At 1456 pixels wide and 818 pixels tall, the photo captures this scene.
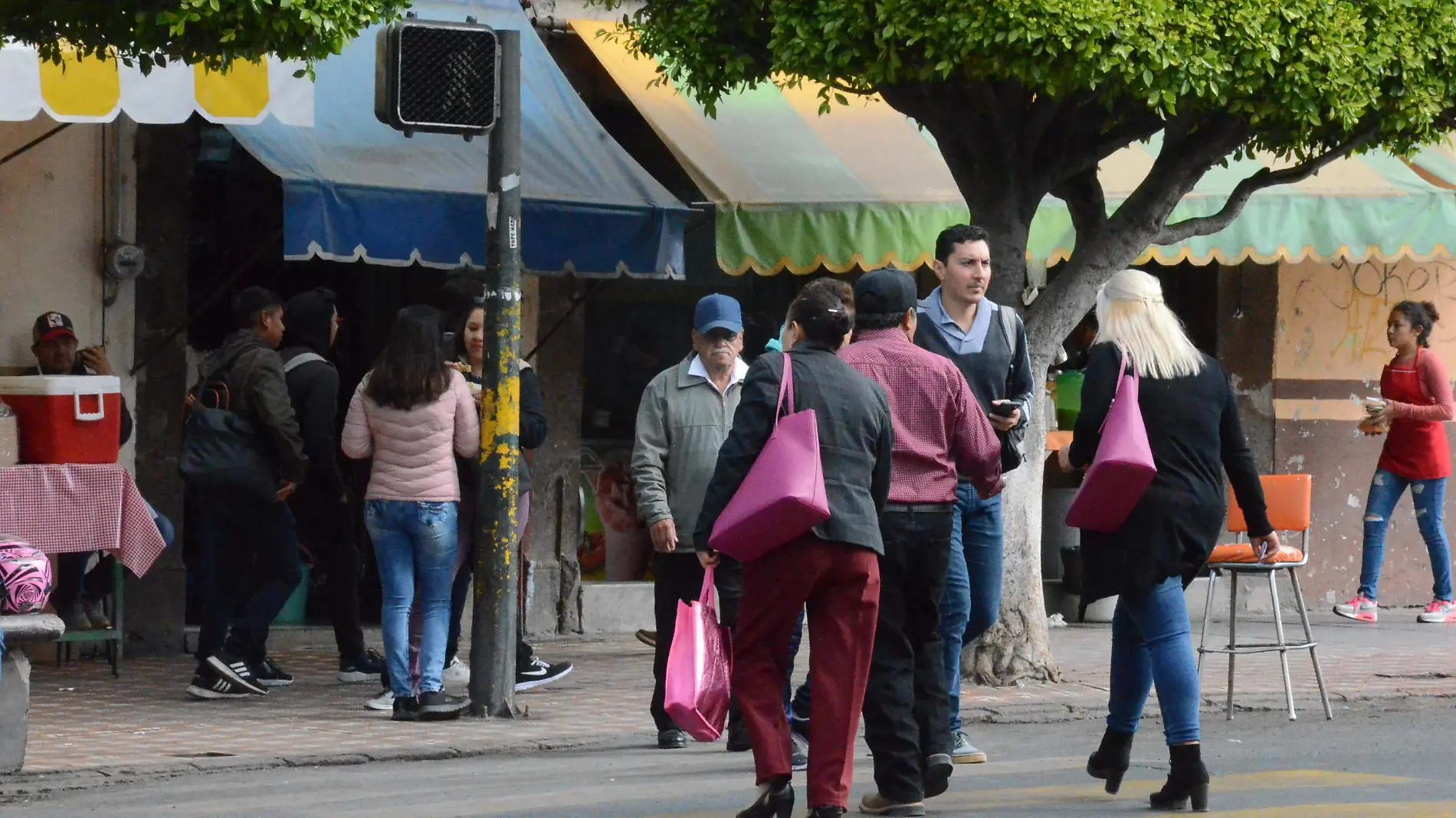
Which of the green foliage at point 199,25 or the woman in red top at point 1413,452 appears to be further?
the woman in red top at point 1413,452

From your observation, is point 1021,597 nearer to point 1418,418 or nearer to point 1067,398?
point 1067,398

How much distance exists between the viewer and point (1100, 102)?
32.2 feet

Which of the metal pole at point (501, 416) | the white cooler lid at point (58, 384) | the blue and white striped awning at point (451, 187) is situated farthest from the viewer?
the blue and white striped awning at point (451, 187)

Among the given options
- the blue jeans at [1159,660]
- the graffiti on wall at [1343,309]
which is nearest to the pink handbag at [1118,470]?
the blue jeans at [1159,660]

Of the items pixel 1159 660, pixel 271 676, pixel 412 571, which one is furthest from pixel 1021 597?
pixel 271 676

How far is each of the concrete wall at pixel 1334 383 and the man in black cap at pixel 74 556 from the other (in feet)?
25.0

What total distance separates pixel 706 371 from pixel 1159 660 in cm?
231

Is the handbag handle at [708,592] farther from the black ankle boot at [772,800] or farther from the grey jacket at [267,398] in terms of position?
the grey jacket at [267,398]

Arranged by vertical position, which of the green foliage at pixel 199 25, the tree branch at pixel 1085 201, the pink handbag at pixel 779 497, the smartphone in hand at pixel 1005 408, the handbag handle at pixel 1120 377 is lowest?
the pink handbag at pixel 779 497

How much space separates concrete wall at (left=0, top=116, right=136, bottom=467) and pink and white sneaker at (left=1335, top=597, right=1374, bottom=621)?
7.59 m

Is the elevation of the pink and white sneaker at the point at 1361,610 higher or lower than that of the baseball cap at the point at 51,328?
lower

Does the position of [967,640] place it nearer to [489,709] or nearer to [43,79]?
[489,709]

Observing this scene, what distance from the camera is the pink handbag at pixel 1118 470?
22.4 feet

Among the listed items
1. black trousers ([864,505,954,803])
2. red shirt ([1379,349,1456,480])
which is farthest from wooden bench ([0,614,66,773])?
red shirt ([1379,349,1456,480])
